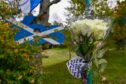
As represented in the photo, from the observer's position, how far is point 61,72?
66.1 feet

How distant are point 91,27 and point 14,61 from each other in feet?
11.4

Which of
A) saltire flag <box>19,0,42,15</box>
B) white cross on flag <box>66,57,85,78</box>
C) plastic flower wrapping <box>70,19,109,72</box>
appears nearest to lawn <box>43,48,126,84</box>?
saltire flag <box>19,0,42,15</box>

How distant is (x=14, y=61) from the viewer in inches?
324

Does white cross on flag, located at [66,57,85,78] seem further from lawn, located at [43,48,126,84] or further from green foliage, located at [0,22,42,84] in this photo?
lawn, located at [43,48,126,84]

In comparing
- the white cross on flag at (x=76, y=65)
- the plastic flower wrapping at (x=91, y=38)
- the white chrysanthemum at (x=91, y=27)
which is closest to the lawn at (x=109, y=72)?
the white cross on flag at (x=76, y=65)

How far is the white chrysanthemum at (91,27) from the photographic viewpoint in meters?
4.99

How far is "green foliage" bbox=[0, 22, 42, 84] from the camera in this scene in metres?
8.06

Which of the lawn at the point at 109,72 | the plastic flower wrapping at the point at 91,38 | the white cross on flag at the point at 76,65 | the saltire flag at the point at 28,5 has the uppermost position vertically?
the saltire flag at the point at 28,5

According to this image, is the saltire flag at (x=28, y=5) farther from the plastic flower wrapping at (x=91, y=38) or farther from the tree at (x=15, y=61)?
the plastic flower wrapping at (x=91, y=38)

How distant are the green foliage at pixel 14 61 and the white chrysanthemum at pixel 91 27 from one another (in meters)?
3.22

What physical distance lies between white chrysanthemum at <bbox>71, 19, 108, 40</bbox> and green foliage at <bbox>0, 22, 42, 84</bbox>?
322 centimetres

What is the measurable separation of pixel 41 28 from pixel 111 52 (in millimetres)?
17457

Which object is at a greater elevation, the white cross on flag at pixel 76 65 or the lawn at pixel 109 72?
the white cross on flag at pixel 76 65

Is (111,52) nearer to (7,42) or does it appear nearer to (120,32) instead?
(120,32)
